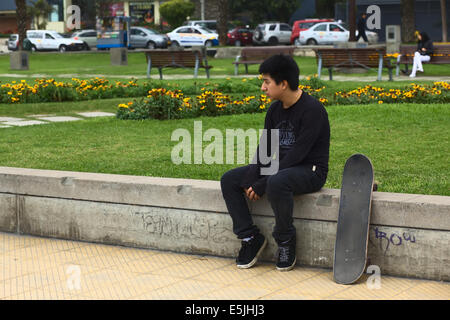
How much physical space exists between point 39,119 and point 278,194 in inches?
319

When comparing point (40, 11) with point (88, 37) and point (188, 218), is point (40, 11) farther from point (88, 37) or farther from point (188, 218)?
point (188, 218)

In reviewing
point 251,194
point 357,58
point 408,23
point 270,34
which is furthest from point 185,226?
point 270,34

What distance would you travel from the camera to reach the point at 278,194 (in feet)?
16.3

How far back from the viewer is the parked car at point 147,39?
44.7 m

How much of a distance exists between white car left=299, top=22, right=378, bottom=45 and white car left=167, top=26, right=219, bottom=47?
498cm

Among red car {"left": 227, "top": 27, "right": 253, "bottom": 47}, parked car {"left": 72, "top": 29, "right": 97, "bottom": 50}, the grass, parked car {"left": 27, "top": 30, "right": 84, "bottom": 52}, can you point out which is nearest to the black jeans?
the grass

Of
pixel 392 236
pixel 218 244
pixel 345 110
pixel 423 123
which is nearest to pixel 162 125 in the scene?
pixel 345 110

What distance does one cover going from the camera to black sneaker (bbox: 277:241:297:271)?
511 cm

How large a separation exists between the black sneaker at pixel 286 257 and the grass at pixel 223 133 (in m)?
1.14

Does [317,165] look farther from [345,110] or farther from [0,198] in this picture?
[345,110]

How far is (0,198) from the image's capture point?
6.25 m

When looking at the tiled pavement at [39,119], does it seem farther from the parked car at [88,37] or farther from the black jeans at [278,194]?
the parked car at [88,37]

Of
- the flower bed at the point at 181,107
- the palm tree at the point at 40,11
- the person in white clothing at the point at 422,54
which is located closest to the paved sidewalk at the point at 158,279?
the flower bed at the point at 181,107

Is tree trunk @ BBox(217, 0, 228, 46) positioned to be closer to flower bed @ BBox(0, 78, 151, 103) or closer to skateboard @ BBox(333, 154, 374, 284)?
flower bed @ BBox(0, 78, 151, 103)
